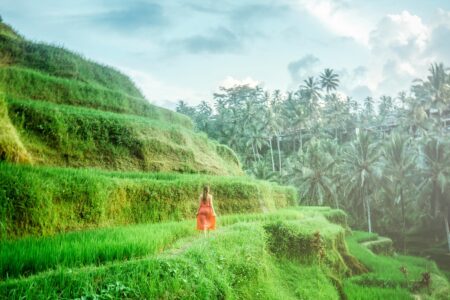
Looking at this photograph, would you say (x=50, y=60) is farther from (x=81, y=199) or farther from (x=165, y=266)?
(x=165, y=266)

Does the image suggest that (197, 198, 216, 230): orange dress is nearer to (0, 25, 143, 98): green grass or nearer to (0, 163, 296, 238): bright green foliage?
(0, 163, 296, 238): bright green foliage

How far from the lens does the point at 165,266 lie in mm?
5555

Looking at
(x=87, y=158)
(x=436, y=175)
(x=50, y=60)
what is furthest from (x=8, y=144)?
(x=436, y=175)

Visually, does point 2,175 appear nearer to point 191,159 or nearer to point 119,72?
point 191,159

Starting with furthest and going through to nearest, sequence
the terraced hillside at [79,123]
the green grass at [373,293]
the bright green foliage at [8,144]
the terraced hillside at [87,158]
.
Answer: the green grass at [373,293], the terraced hillside at [79,123], the bright green foliage at [8,144], the terraced hillside at [87,158]

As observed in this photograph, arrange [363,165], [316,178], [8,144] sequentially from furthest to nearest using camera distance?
[316,178] → [363,165] → [8,144]

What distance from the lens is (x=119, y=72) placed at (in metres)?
21.1

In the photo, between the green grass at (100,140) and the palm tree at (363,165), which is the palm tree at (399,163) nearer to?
the palm tree at (363,165)

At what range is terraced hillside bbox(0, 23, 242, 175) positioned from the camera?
412 inches

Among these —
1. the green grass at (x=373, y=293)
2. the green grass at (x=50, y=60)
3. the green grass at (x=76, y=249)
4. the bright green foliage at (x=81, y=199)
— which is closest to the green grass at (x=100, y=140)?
the bright green foliage at (x=81, y=199)

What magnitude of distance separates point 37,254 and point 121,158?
7.65 meters

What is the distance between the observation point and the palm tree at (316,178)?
3994cm

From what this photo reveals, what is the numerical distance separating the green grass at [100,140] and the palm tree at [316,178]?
2544 cm

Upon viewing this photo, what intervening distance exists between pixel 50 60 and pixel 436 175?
3347 cm
